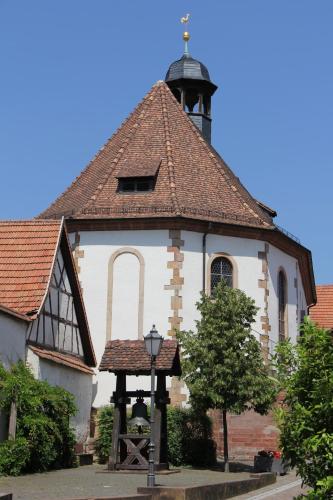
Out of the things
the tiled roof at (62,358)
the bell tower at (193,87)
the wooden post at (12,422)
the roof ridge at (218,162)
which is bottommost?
→ the wooden post at (12,422)

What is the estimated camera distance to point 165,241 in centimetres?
2944

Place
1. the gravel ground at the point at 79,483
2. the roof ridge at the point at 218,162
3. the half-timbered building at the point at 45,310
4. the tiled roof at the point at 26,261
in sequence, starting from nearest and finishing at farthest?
the gravel ground at the point at 79,483, the half-timbered building at the point at 45,310, the tiled roof at the point at 26,261, the roof ridge at the point at 218,162

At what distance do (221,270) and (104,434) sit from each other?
26.9ft

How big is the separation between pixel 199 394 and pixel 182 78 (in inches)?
758

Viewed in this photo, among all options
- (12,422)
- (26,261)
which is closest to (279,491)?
(12,422)

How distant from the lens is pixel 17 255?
22.6 m

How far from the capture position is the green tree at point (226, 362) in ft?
75.3

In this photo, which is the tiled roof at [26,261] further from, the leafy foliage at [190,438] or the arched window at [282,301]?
the arched window at [282,301]

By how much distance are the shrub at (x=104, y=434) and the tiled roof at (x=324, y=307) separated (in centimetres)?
2167

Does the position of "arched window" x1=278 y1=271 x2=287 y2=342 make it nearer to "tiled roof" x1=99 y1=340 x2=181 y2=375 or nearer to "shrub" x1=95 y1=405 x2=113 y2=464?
"shrub" x1=95 y1=405 x2=113 y2=464

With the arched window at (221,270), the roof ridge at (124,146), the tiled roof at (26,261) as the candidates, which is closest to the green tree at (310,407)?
the tiled roof at (26,261)

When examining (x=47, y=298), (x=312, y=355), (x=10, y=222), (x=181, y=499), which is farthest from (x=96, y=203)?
(x=312, y=355)

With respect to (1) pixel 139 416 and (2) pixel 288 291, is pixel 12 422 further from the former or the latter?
(2) pixel 288 291

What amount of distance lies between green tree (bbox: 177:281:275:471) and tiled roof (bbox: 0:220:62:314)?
4661 millimetres
